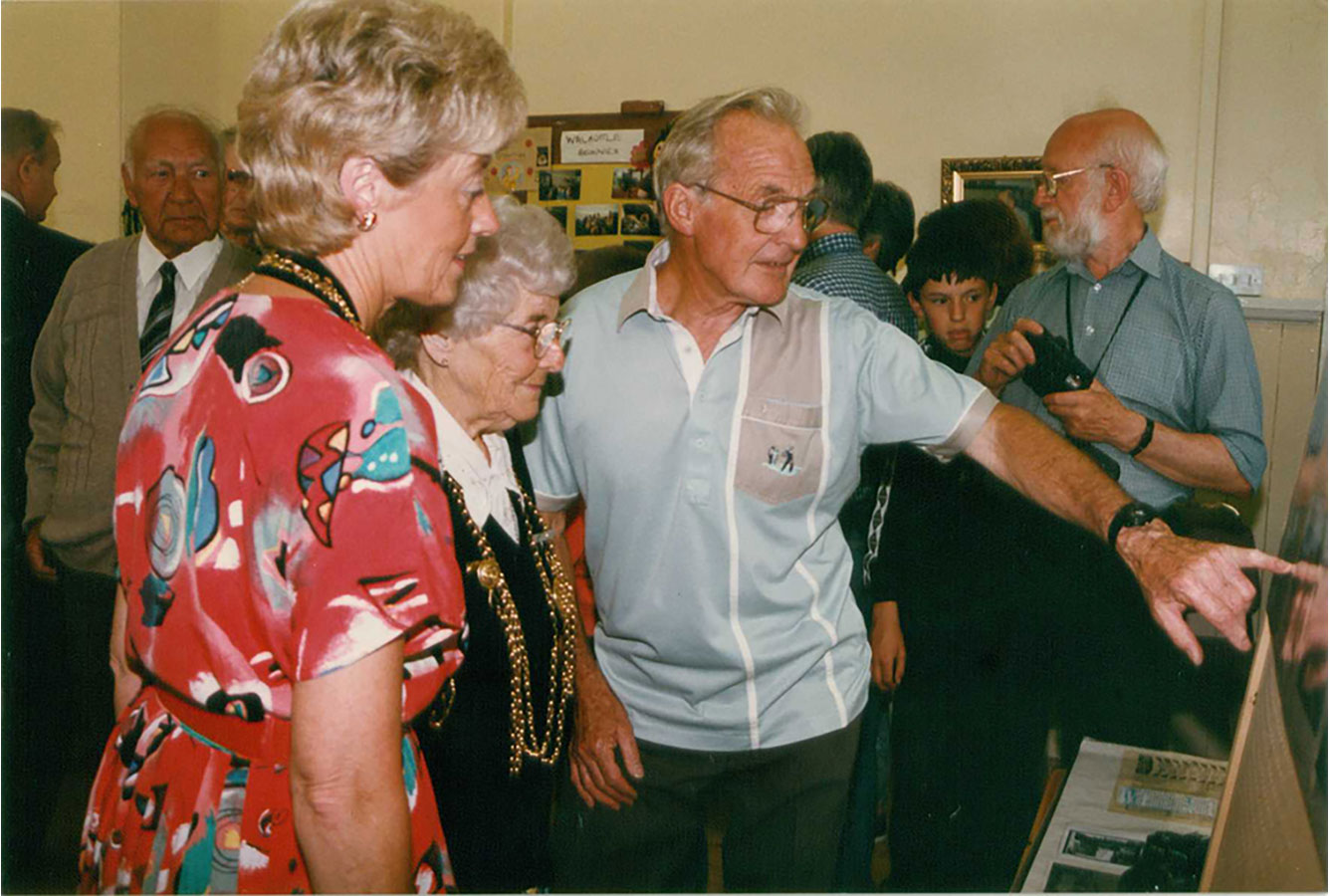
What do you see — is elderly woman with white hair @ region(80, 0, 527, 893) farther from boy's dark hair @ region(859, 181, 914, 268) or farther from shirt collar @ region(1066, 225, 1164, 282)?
boy's dark hair @ region(859, 181, 914, 268)

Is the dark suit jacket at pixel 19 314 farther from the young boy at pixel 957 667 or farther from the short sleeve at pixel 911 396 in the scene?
the young boy at pixel 957 667

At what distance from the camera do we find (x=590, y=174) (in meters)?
4.30

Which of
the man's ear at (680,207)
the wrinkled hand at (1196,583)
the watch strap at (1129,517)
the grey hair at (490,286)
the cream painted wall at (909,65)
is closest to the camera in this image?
the wrinkled hand at (1196,583)

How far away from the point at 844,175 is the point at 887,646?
1.07m

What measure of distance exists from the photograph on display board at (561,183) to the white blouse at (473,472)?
2.90 metres

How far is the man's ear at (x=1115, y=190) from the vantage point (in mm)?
2299

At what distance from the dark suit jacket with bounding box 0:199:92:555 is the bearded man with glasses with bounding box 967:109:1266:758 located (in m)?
2.08

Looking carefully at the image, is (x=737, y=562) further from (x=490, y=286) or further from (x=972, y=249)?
(x=972, y=249)

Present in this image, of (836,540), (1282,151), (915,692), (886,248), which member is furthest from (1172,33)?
(836,540)

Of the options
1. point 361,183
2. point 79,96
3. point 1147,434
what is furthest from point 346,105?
point 79,96

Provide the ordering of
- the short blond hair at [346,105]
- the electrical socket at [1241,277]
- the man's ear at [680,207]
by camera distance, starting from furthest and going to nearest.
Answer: the electrical socket at [1241,277] < the man's ear at [680,207] < the short blond hair at [346,105]

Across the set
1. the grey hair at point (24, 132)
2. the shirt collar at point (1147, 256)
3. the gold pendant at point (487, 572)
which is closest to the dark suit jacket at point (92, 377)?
the grey hair at point (24, 132)

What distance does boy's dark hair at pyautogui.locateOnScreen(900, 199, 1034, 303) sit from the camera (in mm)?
2805

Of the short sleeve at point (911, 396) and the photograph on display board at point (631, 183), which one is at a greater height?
the photograph on display board at point (631, 183)
